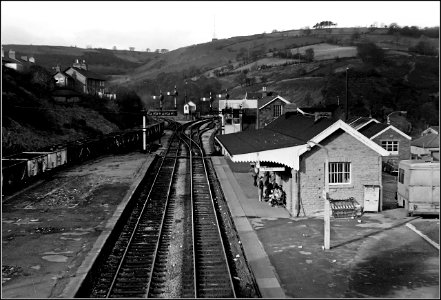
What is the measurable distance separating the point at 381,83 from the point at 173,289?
8553 cm

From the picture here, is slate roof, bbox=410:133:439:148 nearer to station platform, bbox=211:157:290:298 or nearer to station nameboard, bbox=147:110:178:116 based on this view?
station platform, bbox=211:157:290:298

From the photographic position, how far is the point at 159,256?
15023 millimetres

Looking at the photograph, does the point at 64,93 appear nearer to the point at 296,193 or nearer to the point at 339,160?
the point at 296,193

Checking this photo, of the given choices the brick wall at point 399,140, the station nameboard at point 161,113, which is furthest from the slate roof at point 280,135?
the station nameboard at point 161,113

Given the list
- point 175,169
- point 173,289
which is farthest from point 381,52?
point 173,289

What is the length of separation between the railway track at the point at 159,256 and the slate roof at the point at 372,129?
54.5ft

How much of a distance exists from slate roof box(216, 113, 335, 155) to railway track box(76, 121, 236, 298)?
3157 millimetres

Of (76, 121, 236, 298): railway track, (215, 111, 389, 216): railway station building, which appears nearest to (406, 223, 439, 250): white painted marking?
(215, 111, 389, 216): railway station building

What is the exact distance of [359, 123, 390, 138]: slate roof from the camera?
119 feet

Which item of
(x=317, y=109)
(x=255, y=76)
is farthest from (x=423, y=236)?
(x=255, y=76)

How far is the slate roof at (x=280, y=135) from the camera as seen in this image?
2027cm

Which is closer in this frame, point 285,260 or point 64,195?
point 285,260

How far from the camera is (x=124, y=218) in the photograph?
19.9 meters

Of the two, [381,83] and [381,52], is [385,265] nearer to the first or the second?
[381,52]
